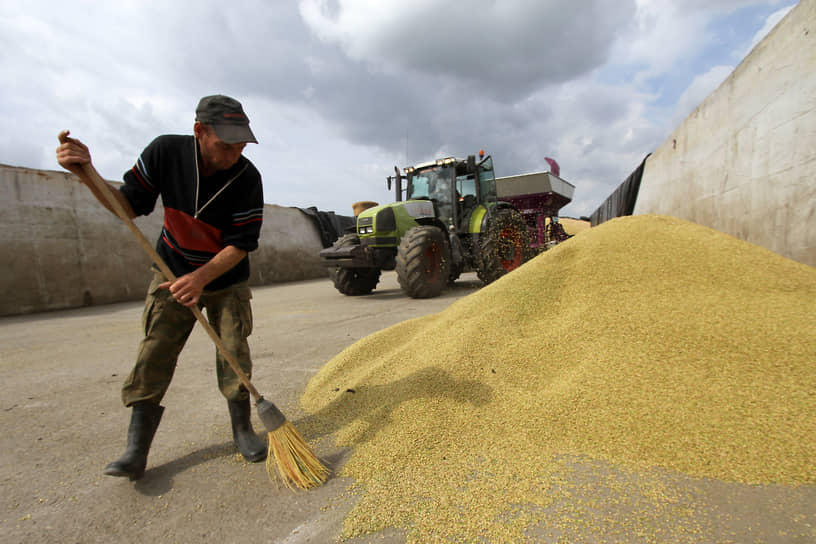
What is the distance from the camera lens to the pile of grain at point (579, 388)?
133cm

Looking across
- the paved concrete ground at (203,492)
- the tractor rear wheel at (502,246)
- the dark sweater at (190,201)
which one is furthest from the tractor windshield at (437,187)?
the dark sweater at (190,201)

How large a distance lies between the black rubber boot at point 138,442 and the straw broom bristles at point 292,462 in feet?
1.64

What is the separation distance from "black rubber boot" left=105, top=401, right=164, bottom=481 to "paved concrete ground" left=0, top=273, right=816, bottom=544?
2.8 inches

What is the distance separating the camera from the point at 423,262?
554 cm

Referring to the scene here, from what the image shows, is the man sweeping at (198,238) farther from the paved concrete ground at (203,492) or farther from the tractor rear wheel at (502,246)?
the tractor rear wheel at (502,246)

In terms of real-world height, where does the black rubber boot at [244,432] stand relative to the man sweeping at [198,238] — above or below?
below

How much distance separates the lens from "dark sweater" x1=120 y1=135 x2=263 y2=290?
63.6 inches

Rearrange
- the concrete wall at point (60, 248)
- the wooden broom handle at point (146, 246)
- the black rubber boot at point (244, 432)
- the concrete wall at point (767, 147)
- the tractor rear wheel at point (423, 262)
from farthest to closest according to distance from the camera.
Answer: the concrete wall at point (60, 248)
the tractor rear wheel at point (423, 262)
the concrete wall at point (767, 147)
the black rubber boot at point (244, 432)
the wooden broom handle at point (146, 246)

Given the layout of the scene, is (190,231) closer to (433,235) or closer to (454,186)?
(433,235)

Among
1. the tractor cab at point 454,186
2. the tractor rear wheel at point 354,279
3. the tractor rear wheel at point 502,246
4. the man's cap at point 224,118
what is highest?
the tractor cab at point 454,186

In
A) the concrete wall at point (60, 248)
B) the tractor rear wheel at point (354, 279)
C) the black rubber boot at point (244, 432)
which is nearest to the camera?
the black rubber boot at point (244, 432)

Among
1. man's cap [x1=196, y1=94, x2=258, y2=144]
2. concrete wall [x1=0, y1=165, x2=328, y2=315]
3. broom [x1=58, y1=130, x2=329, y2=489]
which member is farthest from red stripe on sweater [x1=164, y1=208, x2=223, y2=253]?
concrete wall [x1=0, y1=165, x2=328, y2=315]

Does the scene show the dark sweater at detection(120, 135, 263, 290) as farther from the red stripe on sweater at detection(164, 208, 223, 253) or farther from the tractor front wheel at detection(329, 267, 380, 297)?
the tractor front wheel at detection(329, 267, 380, 297)

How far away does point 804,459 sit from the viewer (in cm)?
133
